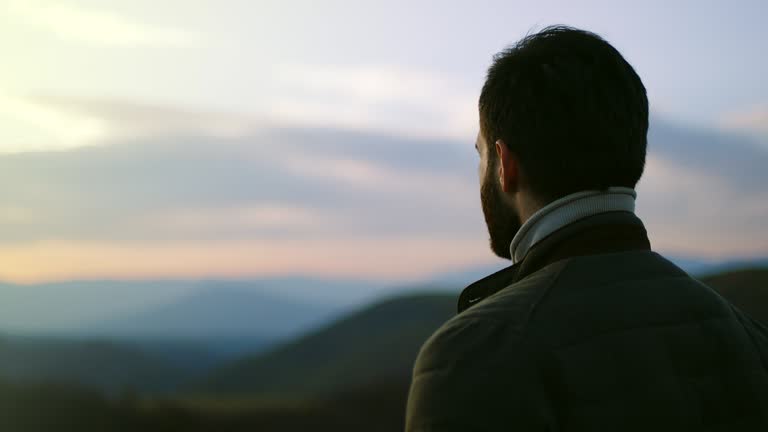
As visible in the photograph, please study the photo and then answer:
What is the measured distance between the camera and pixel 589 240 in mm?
2053

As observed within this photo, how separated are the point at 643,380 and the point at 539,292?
0.31 meters

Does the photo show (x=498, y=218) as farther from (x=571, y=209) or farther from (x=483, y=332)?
(x=483, y=332)

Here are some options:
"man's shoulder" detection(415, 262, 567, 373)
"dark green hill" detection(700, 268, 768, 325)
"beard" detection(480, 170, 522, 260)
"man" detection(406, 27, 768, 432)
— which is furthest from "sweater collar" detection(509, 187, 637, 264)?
"dark green hill" detection(700, 268, 768, 325)

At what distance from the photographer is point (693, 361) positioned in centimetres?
190

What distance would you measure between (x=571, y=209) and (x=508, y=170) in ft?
0.73

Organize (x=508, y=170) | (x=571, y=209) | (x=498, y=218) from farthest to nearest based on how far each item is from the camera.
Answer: (x=498, y=218) → (x=508, y=170) → (x=571, y=209)

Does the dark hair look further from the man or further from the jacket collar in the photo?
the jacket collar

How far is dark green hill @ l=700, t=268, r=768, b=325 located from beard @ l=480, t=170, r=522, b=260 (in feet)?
11.6

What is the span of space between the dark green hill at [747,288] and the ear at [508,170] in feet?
12.2

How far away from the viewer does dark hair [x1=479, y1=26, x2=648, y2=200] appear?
220cm

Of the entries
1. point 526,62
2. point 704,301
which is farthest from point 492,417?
point 526,62

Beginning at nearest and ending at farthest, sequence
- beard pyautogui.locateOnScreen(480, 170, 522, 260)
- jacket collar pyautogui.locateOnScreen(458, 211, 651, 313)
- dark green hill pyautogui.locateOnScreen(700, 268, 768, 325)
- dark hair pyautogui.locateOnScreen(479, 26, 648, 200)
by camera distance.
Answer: jacket collar pyautogui.locateOnScreen(458, 211, 651, 313) < dark hair pyautogui.locateOnScreen(479, 26, 648, 200) < beard pyautogui.locateOnScreen(480, 170, 522, 260) < dark green hill pyautogui.locateOnScreen(700, 268, 768, 325)

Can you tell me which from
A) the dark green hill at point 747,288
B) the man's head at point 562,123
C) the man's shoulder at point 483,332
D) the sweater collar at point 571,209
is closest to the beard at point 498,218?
the man's head at point 562,123

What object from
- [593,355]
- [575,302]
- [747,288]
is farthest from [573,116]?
[747,288]
